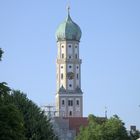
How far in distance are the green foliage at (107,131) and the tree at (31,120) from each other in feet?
125

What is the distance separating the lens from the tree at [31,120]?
8400 cm

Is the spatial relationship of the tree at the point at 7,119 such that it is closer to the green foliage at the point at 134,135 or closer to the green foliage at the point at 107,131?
the green foliage at the point at 107,131

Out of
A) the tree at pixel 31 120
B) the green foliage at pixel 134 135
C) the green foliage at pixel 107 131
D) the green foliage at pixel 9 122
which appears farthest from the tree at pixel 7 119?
the green foliage at pixel 134 135

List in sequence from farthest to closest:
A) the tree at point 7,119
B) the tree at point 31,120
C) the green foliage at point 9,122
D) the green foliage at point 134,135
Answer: the green foliage at point 134,135 < the tree at point 31,120 < the green foliage at point 9,122 < the tree at point 7,119

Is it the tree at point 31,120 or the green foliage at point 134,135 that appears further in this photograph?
the green foliage at point 134,135

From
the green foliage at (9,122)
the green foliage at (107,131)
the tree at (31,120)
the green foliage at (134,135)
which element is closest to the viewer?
the green foliage at (9,122)

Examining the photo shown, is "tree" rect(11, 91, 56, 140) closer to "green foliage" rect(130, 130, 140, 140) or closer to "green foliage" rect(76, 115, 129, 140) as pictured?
"green foliage" rect(76, 115, 129, 140)

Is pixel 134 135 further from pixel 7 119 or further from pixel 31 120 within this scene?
pixel 7 119

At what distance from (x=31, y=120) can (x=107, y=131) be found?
144 ft

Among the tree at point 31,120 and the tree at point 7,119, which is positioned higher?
the tree at point 31,120

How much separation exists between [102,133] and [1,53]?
6807 cm

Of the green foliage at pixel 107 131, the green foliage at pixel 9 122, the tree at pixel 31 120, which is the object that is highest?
the green foliage at pixel 107 131

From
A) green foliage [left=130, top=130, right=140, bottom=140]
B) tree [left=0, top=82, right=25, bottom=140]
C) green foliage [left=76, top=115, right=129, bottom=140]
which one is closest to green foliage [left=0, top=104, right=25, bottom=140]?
tree [left=0, top=82, right=25, bottom=140]

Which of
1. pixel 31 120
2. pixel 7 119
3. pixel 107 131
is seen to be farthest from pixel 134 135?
pixel 7 119
